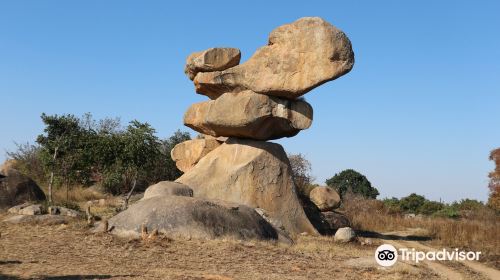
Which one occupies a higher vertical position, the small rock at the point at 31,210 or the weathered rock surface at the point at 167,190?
the weathered rock surface at the point at 167,190

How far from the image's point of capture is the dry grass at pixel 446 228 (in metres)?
14.6

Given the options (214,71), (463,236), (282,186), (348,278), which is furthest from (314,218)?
(348,278)

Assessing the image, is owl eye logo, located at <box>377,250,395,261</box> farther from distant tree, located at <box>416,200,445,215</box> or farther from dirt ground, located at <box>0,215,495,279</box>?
distant tree, located at <box>416,200,445,215</box>

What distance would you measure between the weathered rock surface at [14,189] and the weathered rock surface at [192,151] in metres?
5.12

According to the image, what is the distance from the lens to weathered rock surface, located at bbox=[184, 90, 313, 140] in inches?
616

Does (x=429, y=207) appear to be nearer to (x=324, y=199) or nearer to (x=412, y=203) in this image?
(x=412, y=203)

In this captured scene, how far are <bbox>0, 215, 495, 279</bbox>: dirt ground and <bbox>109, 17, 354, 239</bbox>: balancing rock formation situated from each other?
8.14 feet

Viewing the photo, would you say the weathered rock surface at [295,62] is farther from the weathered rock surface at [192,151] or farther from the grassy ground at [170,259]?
the grassy ground at [170,259]

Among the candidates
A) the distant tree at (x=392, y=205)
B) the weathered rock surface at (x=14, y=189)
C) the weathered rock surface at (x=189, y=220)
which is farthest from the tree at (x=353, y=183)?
the weathered rock surface at (x=189, y=220)

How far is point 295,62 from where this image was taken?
15266mm

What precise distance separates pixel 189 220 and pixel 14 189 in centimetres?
909

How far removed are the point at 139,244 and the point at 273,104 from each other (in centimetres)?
667

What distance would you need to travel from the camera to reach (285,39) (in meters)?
15.6

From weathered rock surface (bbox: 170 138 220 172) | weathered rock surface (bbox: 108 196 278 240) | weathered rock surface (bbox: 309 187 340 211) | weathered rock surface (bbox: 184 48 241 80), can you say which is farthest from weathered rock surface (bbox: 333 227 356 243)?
weathered rock surface (bbox: 184 48 241 80)
